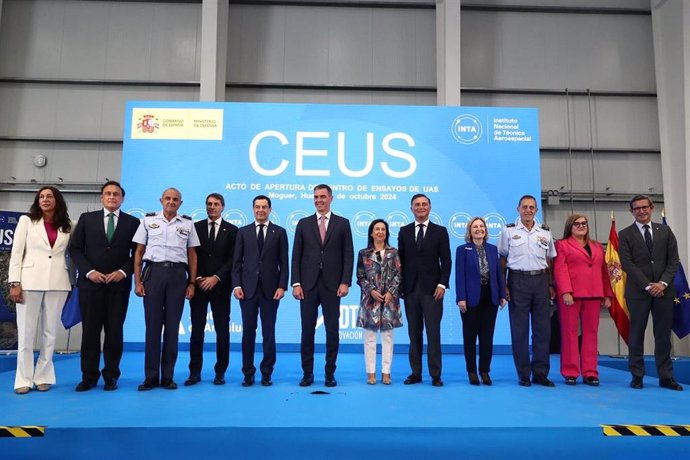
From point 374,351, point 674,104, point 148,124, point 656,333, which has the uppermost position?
point 674,104

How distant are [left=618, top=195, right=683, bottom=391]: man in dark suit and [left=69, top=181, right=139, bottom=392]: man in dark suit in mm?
4025

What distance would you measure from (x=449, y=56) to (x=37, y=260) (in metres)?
6.60

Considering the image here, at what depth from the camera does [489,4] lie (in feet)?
29.1

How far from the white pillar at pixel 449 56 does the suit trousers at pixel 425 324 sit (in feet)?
15.5

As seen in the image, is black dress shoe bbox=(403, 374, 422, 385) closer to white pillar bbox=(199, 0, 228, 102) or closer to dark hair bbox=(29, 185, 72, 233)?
dark hair bbox=(29, 185, 72, 233)

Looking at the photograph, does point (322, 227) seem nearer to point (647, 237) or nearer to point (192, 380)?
point (192, 380)

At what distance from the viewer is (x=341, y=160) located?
6773 millimetres

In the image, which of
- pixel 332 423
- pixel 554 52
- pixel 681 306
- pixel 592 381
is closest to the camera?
pixel 332 423

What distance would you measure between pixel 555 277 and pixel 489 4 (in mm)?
6439

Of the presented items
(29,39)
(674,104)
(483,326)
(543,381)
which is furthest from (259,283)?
(674,104)

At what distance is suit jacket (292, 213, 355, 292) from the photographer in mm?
3983

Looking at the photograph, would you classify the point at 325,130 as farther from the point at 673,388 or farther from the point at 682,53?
the point at 682,53

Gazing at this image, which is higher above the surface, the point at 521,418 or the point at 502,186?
the point at 502,186

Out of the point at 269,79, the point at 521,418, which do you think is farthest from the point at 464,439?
the point at 269,79
